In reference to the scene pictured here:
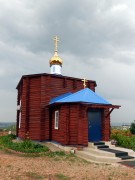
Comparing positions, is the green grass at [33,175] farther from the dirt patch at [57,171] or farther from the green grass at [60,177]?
the green grass at [60,177]

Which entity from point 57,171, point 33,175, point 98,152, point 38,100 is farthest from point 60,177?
point 38,100

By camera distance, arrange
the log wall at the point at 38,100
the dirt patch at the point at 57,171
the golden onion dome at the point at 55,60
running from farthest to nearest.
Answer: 1. the golden onion dome at the point at 55,60
2. the log wall at the point at 38,100
3. the dirt patch at the point at 57,171

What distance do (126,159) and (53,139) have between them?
6.38 metres

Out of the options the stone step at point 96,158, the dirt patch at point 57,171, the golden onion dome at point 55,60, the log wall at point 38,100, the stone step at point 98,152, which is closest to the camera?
the dirt patch at point 57,171

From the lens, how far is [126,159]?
1346cm

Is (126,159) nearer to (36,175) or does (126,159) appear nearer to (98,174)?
(98,174)

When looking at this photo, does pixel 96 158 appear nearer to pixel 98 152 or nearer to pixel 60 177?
pixel 98 152

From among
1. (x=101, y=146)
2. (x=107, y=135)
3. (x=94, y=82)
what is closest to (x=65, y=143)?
(x=101, y=146)

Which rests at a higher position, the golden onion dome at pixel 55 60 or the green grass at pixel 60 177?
the golden onion dome at pixel 55 60

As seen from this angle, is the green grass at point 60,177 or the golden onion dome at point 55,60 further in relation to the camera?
the golden onion dome at point 55,60

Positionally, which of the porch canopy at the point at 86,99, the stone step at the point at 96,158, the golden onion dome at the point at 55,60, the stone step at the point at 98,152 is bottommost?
the stone step at the point at 96,158

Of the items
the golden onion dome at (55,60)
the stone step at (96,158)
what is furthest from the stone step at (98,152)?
the golden onion dome at (55,60)

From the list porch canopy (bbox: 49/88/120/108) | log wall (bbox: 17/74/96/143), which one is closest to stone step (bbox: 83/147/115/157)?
porch canopy (bbox: 49/88/120/108)

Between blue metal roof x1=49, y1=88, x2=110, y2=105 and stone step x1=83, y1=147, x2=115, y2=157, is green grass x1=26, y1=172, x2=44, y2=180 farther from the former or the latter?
blue metal roof x1=49, y1=88, x2=110, y2=105
